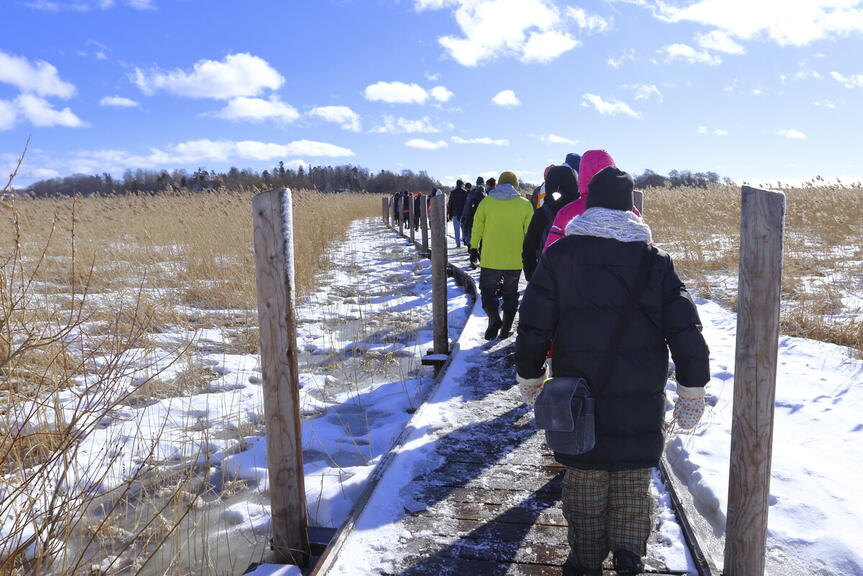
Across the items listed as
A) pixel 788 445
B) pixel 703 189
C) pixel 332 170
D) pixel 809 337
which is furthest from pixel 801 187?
pixel 332 170

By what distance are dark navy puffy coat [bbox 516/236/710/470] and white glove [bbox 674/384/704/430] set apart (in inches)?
1.5

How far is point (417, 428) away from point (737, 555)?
6.66 ft

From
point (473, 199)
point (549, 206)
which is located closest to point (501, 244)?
point (549, 206)

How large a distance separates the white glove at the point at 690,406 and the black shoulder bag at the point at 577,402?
1.05 ft

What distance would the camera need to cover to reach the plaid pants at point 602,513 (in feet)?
7.49

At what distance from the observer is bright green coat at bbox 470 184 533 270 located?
5965 millimetres

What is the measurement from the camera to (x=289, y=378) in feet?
8.06

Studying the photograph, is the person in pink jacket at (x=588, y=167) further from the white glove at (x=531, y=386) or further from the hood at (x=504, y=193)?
the hood at (x=504, y=193)

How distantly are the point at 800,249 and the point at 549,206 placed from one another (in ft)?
25.3

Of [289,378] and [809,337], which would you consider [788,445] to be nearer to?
[809,337]

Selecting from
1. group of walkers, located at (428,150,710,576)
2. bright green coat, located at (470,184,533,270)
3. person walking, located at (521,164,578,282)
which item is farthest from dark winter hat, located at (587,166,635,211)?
bright green coat, located at (470,184,533,270)

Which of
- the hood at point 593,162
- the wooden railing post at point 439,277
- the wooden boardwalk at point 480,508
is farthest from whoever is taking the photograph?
the wooden railing post at point 439,277

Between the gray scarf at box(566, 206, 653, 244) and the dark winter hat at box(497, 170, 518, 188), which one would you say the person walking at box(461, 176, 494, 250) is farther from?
the gray scarf at box(566, 206, 653, 244)

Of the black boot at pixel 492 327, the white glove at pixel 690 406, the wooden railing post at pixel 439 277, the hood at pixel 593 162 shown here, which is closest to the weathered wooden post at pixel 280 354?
the white glove at pixel 690 406
